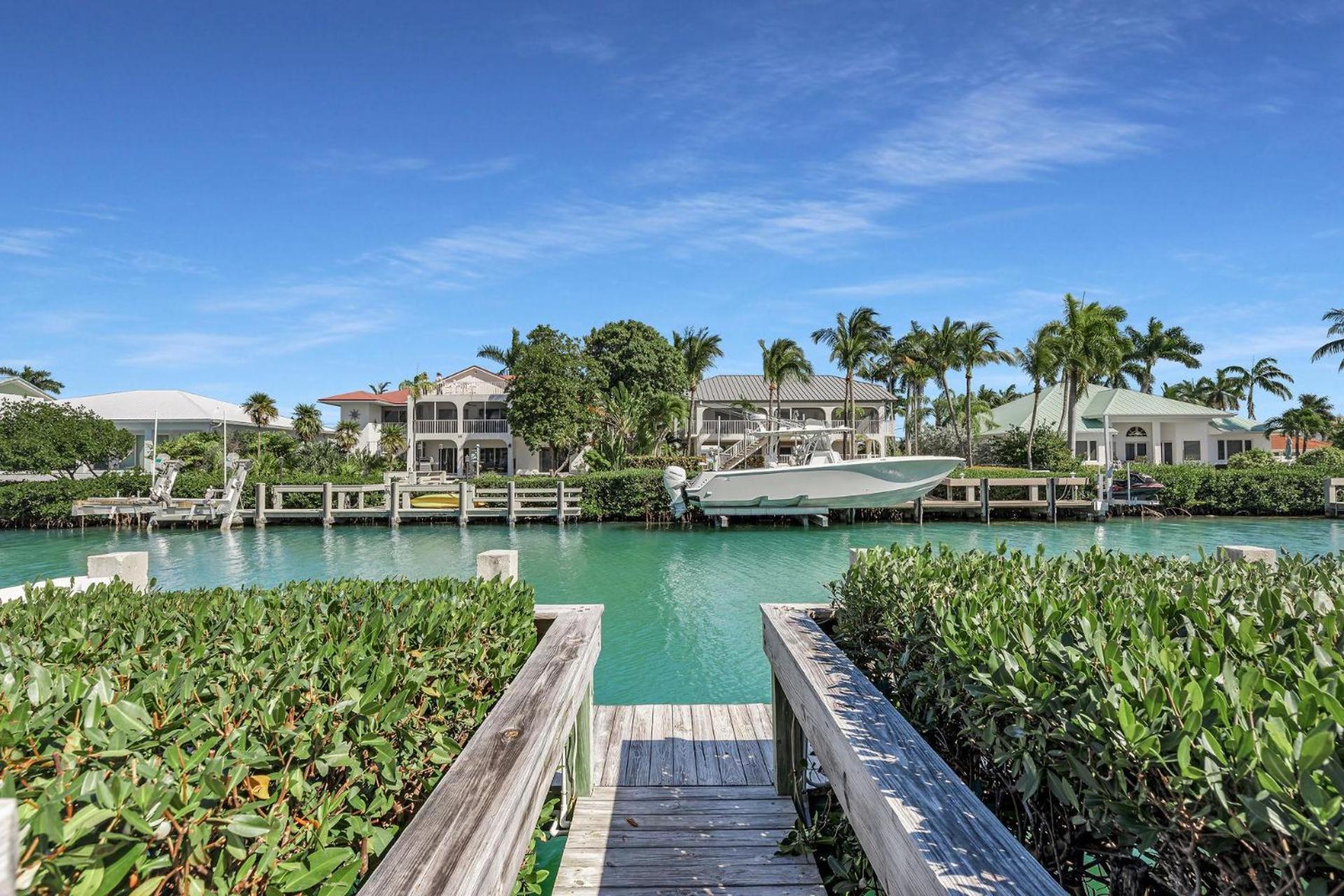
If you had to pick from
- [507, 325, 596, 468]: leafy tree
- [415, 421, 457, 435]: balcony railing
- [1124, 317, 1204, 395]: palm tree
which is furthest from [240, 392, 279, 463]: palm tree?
[1124, 317, 1204, 395]: palm tree

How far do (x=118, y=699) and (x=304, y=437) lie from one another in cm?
4735

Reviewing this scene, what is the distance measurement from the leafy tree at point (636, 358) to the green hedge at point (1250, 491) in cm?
2499

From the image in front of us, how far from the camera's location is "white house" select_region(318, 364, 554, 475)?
40.7 m

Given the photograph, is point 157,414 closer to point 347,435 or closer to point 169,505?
point 347,435

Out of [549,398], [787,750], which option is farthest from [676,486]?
[787,750]

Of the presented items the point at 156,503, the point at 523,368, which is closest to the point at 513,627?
the point at 156,503

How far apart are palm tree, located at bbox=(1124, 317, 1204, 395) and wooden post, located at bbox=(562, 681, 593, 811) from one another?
5696cm

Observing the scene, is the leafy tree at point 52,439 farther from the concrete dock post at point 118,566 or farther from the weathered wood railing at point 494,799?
the weathered wood railing at point 494,799

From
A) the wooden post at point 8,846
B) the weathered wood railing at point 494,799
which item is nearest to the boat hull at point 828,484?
the weathered wood railing at point 494,799

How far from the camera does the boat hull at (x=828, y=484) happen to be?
974 inches

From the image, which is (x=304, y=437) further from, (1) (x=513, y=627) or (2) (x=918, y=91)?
(1) (x=513, y=627)

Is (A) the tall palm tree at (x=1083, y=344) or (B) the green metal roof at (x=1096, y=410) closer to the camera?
(A) the tall palm tree at (x=1083, y=344)

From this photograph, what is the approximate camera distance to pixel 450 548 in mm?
21703

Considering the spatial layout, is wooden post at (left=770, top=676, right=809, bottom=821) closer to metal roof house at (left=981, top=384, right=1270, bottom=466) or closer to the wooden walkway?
the wooden walkway
